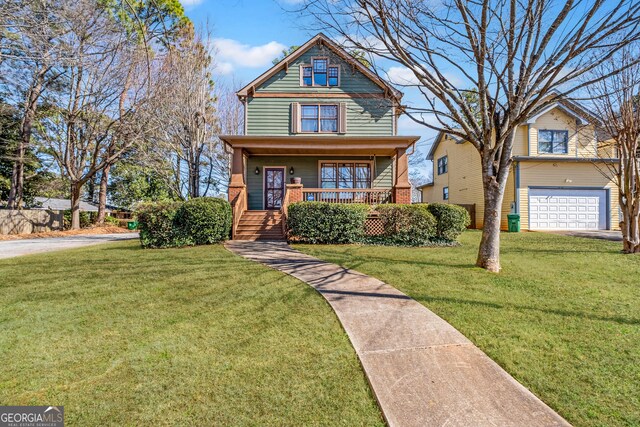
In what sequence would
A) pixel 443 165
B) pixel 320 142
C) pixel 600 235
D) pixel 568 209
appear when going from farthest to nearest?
1. pixel 443 165
2. pixel 568 209
3. pixel 600 235
4. pixel 320 142

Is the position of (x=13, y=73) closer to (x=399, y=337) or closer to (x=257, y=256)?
(x=257, y=256)

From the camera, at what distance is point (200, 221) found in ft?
30.2

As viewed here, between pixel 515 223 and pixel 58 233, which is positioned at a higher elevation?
pixel 515 223

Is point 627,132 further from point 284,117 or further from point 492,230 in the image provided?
point 284,117

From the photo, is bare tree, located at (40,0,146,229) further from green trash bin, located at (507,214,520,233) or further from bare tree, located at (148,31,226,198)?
green trash bin, located at (507,214,520,233)

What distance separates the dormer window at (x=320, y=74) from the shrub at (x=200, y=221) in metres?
7.57

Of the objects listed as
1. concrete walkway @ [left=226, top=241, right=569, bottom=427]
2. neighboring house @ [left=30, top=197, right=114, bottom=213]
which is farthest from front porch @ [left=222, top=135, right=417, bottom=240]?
neighboring house @ [left=30, top=197, right=114, bottom=213]

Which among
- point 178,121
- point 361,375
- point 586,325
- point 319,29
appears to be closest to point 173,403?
point 361,375

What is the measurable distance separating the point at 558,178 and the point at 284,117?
45.5 ft

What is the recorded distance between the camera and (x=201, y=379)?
2.54 m

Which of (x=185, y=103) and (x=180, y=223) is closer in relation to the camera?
(x=180, y=223)

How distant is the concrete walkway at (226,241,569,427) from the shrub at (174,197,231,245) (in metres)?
5.89

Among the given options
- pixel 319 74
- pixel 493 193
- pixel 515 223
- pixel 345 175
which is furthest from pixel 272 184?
pixel 515 223

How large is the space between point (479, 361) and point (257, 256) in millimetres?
5439
